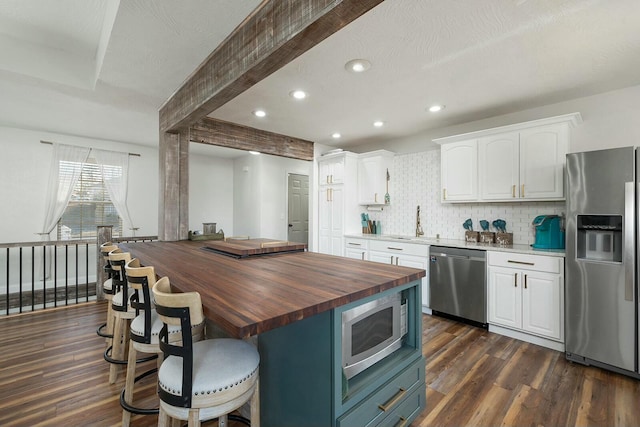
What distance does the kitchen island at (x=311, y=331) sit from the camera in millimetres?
1029

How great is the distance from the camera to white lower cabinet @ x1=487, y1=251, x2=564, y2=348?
8.48 ft

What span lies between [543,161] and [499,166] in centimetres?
41

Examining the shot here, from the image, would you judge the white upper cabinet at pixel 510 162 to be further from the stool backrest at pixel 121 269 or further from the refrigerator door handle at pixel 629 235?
the stool backrest at pixel 121 269

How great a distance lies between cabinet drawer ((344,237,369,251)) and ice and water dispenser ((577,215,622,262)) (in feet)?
7.73

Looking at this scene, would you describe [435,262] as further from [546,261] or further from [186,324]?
[186,324]

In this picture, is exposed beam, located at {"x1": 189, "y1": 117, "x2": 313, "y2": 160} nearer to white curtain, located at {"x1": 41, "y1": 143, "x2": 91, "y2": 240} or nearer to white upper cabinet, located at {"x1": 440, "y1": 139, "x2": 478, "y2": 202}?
white upper cabinet, located at {"x1": 440, "y1": 139, "x2": 478, "y2": 202}

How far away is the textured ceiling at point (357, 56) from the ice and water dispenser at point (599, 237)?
1.27m

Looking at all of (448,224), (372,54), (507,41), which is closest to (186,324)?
(372,54)

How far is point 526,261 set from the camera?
2.76 metres

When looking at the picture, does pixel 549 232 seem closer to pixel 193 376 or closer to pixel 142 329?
pixel 193 376

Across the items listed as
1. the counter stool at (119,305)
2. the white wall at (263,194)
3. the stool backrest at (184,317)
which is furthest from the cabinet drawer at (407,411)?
the white wall at (263,194)

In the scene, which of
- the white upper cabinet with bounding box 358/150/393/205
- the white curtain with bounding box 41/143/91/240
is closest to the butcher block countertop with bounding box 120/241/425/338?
the white upper cabinet with bounding box 358/150/393/205

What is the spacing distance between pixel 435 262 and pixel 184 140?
11.2 ft

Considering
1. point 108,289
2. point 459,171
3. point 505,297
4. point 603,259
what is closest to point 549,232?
point 603,259
